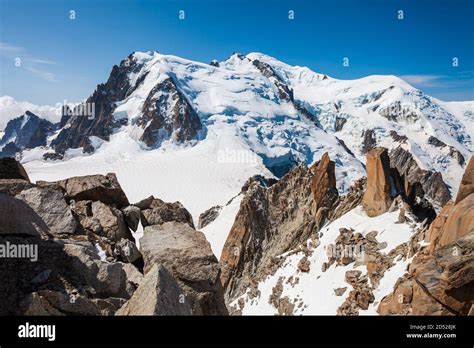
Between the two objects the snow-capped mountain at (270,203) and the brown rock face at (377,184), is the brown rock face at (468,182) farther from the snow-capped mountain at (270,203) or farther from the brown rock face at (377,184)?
the brown rock face at (377,184)

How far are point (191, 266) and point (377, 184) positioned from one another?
93.0ft

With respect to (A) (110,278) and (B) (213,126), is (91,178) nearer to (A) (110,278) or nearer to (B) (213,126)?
(A) (110,278)

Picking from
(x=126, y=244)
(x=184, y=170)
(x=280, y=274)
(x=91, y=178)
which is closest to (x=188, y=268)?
Result: (x=126, y=244)

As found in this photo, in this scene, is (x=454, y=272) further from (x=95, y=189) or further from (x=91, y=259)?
(x=95, y=189)

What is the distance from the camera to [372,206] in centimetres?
3694

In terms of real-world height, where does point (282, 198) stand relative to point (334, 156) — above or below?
below

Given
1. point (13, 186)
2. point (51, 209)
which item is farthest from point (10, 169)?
point (51, 209)

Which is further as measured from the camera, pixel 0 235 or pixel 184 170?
pixel 184 170

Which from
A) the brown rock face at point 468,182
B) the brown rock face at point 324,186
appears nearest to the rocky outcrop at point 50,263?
the brown rock face at point 468,182

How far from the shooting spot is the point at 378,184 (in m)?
36.8

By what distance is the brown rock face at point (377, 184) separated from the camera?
3634 cm

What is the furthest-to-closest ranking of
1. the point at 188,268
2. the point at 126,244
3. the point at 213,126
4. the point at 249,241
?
1. the point at 213,126
2. the point at 249,241
3. the point at 126,244
4. the point at 188,268

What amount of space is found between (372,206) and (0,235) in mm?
31039

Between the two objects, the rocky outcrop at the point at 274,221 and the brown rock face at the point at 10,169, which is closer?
the brown rock face at the point at 10,169
